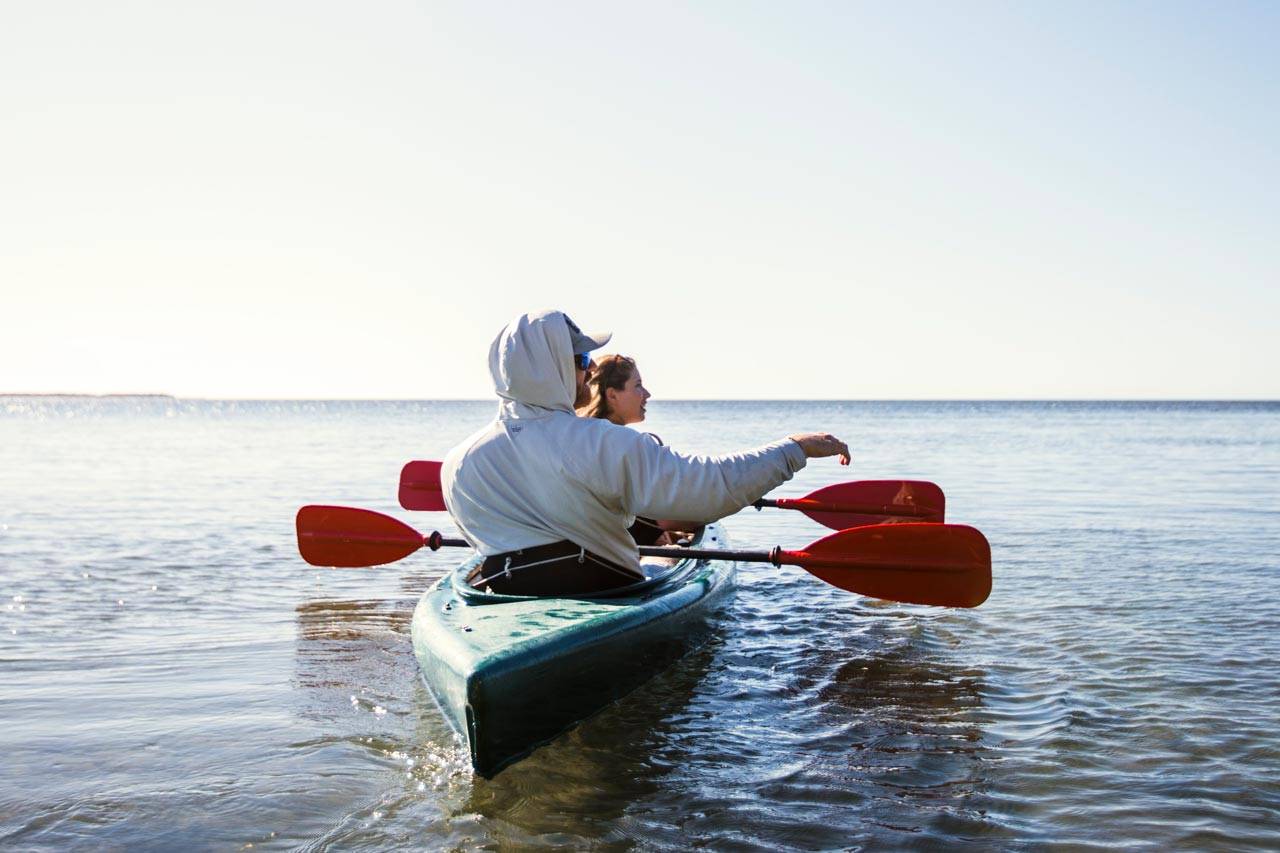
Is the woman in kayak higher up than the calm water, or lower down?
higher up

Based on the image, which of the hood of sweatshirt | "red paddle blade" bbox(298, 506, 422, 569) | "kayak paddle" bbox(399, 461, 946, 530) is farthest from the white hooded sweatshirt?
"kayak paddle" bbox(399, 461, 946, 530)

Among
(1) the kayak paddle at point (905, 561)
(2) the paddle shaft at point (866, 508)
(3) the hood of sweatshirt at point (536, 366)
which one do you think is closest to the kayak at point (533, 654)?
(1) the kayak paddle at point (905, 561)

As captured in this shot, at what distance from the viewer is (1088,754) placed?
449cm

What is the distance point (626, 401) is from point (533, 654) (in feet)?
8.71

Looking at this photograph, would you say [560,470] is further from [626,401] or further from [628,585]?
[626,401]

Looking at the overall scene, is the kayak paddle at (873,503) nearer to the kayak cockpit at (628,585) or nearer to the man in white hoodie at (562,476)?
the kayak cockpit at (628,585)

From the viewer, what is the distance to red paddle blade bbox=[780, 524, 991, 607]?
5.76 metres

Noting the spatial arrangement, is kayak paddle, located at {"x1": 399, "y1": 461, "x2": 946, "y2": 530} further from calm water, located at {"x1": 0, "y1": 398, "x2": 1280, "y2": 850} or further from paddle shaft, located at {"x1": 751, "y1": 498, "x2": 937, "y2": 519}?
calm water, located at {"x1": 0, "y1": 398, "x2": 1280, "y2": 850}

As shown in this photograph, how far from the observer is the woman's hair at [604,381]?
6.39 m

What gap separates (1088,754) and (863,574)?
1.60m

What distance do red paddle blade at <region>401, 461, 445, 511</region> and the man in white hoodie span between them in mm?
3530

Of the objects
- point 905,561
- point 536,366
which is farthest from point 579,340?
point 905,561

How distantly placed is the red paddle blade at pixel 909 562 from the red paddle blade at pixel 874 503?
2.14m

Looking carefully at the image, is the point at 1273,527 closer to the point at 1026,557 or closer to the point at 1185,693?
the point at 1026,557
